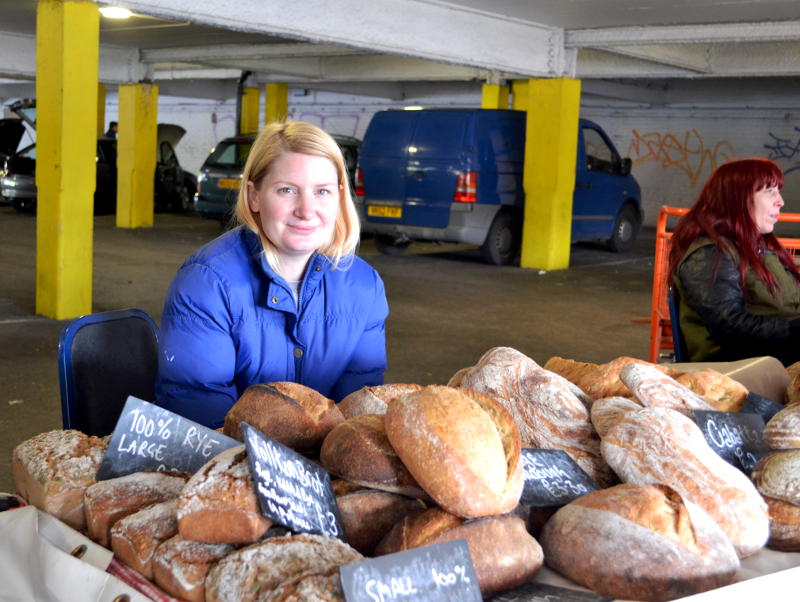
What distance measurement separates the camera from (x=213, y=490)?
4.33 feet

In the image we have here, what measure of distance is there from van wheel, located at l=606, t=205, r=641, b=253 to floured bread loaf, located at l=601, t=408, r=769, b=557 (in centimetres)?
1292

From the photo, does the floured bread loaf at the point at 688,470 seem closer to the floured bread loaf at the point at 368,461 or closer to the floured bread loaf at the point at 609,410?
the floured bread loaf at the point at 609,410

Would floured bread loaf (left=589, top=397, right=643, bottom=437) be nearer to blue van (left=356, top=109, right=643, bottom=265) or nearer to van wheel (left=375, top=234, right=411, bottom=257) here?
blue van (left=356, top=109, right=643, bottom=265)

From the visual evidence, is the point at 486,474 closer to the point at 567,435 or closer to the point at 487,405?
the point at 487,405

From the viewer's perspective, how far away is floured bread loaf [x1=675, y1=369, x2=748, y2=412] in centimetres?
201

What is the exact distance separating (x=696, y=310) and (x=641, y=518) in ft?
8.93

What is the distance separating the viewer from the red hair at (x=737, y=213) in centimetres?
382

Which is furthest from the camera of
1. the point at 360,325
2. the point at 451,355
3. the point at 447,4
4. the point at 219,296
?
the point at 447,4

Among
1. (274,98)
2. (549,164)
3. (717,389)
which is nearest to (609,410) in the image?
(717,389)

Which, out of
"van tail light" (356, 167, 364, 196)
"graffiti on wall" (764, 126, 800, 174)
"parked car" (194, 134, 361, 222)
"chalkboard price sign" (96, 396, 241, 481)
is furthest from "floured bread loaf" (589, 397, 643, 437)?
"graffiti on wall" (764, 126, 800, 174)

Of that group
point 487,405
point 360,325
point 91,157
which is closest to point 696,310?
point 360,325

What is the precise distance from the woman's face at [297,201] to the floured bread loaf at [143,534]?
3.70ft

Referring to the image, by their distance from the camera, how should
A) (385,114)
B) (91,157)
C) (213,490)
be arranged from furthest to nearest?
(385,114) < (91,157) < (213,490)

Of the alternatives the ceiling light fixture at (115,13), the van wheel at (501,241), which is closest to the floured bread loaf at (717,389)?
the ceiling light fixture at (115,13)
